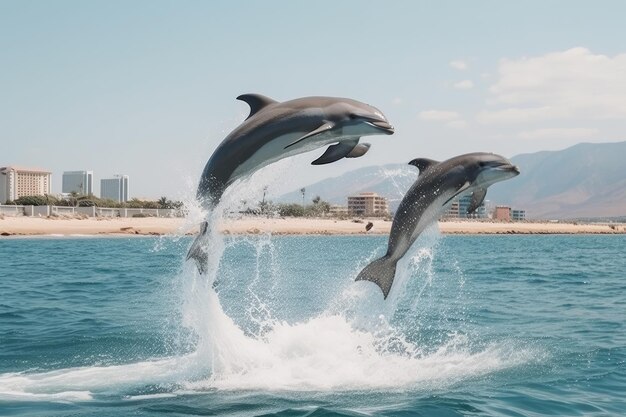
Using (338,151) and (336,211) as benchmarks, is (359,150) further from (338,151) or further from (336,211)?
(336,211)

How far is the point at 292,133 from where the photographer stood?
775 centimetres

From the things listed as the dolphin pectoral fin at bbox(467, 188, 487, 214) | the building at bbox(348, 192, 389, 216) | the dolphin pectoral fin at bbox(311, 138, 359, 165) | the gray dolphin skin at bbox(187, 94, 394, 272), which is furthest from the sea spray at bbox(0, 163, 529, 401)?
the building at bbox(348, 192, 389, 216)

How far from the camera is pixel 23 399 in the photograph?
26.2 ft

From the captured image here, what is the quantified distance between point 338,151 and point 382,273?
1.85 metres

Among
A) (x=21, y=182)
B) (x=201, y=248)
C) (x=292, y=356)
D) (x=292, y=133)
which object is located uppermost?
(x=21, y=182)

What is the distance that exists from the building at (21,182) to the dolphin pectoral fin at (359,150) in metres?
147

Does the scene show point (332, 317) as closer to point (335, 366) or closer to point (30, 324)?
point (335, 366)

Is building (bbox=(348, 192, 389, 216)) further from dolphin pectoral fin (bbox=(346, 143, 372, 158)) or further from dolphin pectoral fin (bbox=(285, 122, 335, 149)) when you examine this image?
dolphin pectoral fin (bbox=(285, 122, 335, 149))

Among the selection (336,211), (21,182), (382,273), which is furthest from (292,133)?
(21,182)

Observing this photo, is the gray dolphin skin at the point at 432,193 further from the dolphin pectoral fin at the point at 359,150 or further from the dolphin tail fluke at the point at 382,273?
the dolphin pectoral fin at the point at 359,150

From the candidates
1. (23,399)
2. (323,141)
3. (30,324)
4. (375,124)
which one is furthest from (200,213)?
(30,324)

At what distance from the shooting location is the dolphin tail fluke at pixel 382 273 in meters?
8.99

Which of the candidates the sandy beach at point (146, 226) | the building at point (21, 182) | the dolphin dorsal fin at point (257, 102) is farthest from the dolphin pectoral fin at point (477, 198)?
the building at point (21, 182)

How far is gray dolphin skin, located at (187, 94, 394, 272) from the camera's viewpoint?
25.4ft
